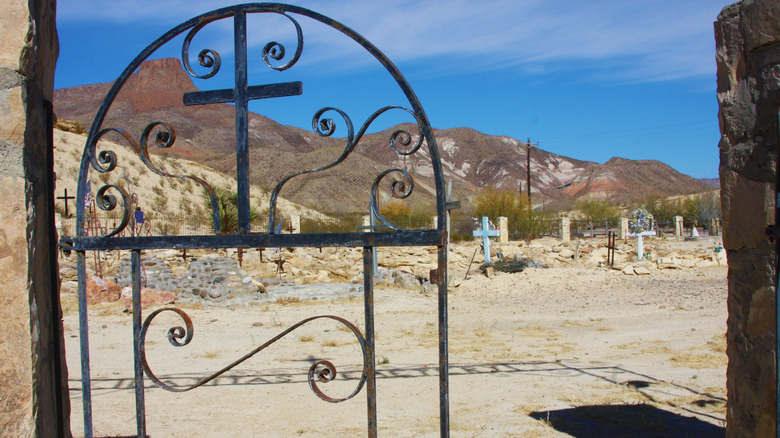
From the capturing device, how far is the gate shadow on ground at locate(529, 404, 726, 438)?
5.00 m

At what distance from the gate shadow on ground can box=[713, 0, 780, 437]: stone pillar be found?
2.47m

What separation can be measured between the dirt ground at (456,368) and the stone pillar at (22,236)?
124 inches

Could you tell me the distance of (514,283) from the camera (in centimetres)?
1620

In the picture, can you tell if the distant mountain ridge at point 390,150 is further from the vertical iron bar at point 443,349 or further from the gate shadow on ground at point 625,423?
the vertical iron bar at point 443,349

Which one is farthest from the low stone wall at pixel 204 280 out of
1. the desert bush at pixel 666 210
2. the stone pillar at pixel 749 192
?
the desert bush at pixel 666 210

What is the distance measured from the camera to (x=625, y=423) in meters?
5.33

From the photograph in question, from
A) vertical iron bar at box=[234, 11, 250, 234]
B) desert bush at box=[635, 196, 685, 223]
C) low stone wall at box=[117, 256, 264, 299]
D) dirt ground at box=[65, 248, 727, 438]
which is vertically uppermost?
desert bush at box=[635, 196, 685, 223]

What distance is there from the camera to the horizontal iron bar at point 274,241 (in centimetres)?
242

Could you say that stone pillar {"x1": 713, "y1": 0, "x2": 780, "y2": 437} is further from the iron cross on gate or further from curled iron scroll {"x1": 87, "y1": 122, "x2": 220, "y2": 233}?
curled iron scroll {"x1": 87, "y1": 122, "x2": 220, "y2": 233}

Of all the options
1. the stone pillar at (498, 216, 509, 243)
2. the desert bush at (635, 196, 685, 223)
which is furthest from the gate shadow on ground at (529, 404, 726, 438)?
the desert bush at (635, 196, 685, 223)

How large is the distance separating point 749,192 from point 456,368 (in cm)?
556

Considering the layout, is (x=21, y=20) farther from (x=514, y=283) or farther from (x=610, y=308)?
(x=514, y=283)

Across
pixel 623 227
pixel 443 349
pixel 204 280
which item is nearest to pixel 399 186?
pixel 443 349

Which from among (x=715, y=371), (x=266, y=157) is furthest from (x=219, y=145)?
(x=715, y=371)
